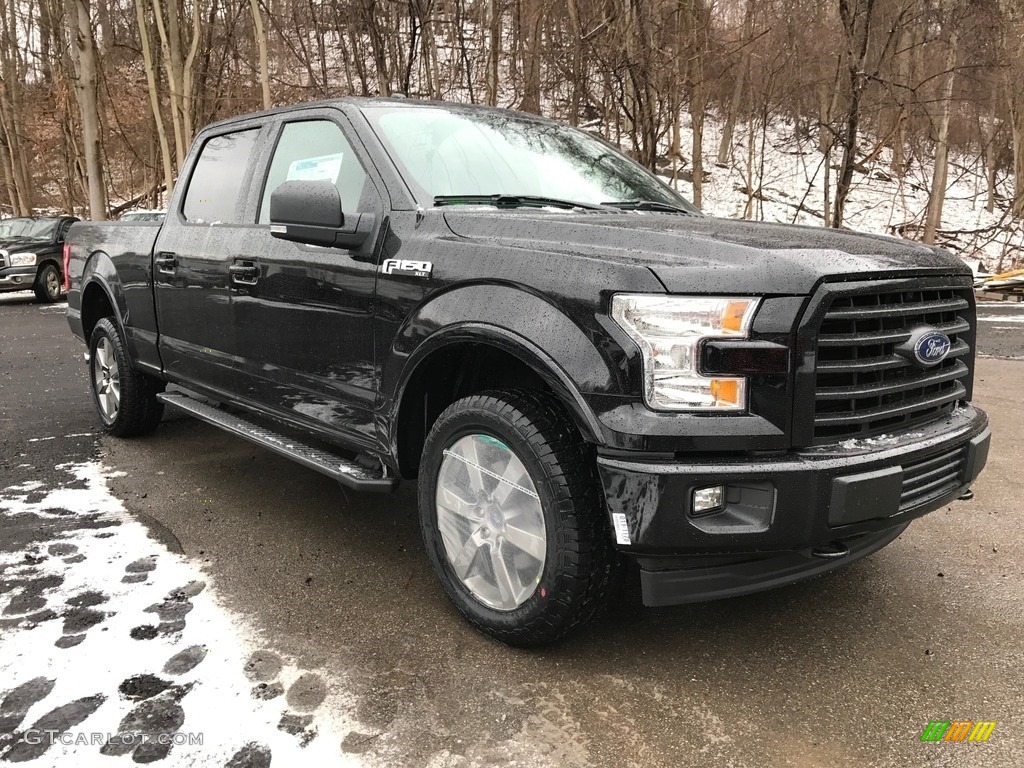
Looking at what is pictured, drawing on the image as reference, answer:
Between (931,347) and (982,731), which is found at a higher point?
(931,347)

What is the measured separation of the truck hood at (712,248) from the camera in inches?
86.4

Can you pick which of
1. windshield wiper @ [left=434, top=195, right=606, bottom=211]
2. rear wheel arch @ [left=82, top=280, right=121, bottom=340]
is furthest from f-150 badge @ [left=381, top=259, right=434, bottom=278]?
rear wheel arch @ [left=82, top=280, right=121, bottom=340]

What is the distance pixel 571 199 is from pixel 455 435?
1176 mm

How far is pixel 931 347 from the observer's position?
2455 mm

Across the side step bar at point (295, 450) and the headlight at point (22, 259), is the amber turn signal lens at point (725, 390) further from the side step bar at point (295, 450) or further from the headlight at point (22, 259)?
the headlight at point (22, 259)

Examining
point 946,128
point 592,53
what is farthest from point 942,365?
point 946,128

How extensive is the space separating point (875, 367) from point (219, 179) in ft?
11.4

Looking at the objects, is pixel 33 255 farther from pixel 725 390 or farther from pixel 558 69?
pixel 725 390

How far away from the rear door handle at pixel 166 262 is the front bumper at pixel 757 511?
3.07m

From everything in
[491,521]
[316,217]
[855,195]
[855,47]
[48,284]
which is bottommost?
[48,284]

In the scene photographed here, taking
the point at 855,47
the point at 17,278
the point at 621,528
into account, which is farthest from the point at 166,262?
the point at 17,278

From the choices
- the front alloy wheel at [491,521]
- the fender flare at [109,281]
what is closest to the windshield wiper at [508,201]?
the front alloy wheel at [491,521]

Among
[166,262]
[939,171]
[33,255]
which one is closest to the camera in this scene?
[166,262]

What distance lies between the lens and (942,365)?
271 centimetres
